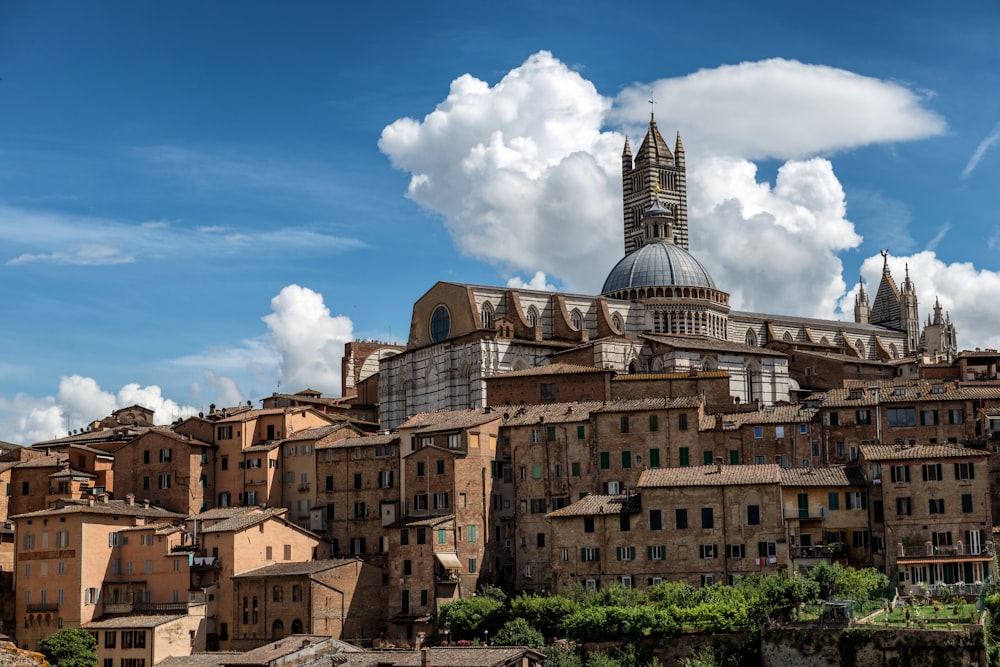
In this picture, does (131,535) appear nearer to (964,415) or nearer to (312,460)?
(312,460)

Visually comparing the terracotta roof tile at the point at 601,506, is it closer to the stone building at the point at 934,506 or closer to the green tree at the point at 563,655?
the green tree at the point at 563,655

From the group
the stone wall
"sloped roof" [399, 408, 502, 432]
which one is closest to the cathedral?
"sloped roof" [399, 408, 502, 432]

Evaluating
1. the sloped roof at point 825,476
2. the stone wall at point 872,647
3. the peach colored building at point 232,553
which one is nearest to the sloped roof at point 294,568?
the peach colored building at point 232,553

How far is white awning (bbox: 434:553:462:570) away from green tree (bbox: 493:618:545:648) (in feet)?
19.6

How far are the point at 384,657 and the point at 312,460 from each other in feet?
61.8

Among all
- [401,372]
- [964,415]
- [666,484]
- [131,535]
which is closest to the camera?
[666,484]

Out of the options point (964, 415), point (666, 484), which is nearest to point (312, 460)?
point (666, 484)

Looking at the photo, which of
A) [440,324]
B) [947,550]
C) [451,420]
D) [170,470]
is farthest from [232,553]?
[440,324]

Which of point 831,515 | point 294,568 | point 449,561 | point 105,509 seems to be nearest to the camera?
point 831,515

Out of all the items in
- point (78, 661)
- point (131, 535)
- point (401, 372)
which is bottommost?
point (78, 661)

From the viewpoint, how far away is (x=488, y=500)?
65312 mm

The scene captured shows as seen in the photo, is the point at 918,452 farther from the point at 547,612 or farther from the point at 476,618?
the point at 476,618

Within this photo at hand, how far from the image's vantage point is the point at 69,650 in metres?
60.8

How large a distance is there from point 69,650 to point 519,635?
65.2 feet
